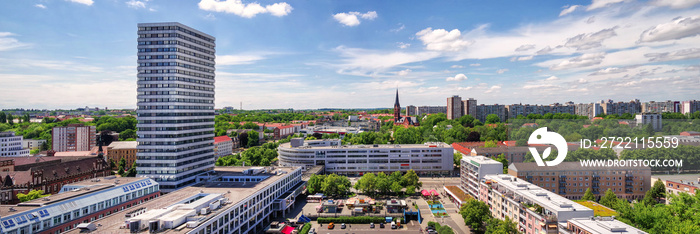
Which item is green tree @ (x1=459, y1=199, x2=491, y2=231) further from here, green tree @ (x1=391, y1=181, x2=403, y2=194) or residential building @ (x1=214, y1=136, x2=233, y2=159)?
residential building @ (x1=214, y1=136, x2=233, y2=159)

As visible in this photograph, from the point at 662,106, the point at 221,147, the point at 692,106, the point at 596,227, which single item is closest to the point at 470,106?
the point at 662,106

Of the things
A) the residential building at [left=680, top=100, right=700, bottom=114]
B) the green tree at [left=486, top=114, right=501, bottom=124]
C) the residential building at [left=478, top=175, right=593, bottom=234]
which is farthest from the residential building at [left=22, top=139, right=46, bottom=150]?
the residential building at [left=680, top=100, right=700, bottom=114]

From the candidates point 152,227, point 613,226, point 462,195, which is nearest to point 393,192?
point 462,195

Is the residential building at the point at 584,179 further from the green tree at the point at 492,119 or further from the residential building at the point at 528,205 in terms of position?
the green tree at the point at 492,119

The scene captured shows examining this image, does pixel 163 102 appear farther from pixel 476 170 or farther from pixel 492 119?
pixel 492 119

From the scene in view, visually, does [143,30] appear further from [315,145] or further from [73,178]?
[315,145]

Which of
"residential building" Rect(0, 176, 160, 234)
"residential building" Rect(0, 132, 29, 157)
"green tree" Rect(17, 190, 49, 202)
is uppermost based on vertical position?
"residential building" Rect(0, 132, 29, 157)
